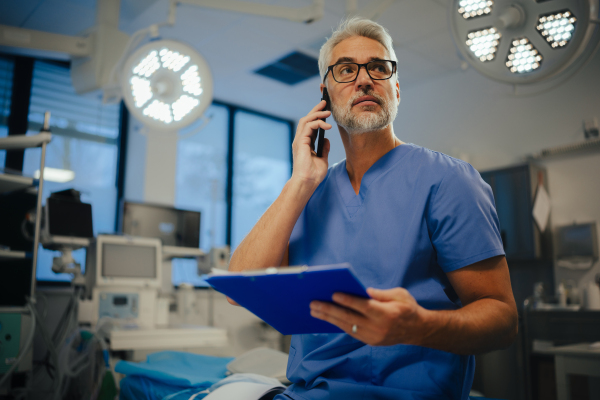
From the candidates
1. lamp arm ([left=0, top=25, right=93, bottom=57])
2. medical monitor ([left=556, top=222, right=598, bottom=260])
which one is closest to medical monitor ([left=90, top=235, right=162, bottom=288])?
lamp arm ([left=0, top=25, right=93, bottom=57])

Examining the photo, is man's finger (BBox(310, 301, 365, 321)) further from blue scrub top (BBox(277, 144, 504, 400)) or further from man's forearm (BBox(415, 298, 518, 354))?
blue scrub top (BBox(277, 144, 504, 400))

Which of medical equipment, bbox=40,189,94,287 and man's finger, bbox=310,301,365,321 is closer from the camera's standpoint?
man's finger, bbox=310,301,365,321

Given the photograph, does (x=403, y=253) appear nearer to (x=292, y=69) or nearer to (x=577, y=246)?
(x=577, y=246)

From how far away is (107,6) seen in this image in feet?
9.88

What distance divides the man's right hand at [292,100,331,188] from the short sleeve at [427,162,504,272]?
1.04ft

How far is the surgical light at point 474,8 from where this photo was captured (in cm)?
121

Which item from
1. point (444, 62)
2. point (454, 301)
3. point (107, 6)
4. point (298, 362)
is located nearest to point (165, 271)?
point (107, 6)

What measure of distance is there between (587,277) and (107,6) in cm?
409

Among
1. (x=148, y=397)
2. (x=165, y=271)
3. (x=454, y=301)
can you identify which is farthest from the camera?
(x=165, y=271)

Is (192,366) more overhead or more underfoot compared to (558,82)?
more underfoot

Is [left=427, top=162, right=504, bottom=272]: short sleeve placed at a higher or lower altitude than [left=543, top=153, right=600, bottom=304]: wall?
lower

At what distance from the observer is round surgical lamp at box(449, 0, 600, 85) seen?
3.55 feet

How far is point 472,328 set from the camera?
2.82ft

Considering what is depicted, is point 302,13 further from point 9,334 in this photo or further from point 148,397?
point 9,334
